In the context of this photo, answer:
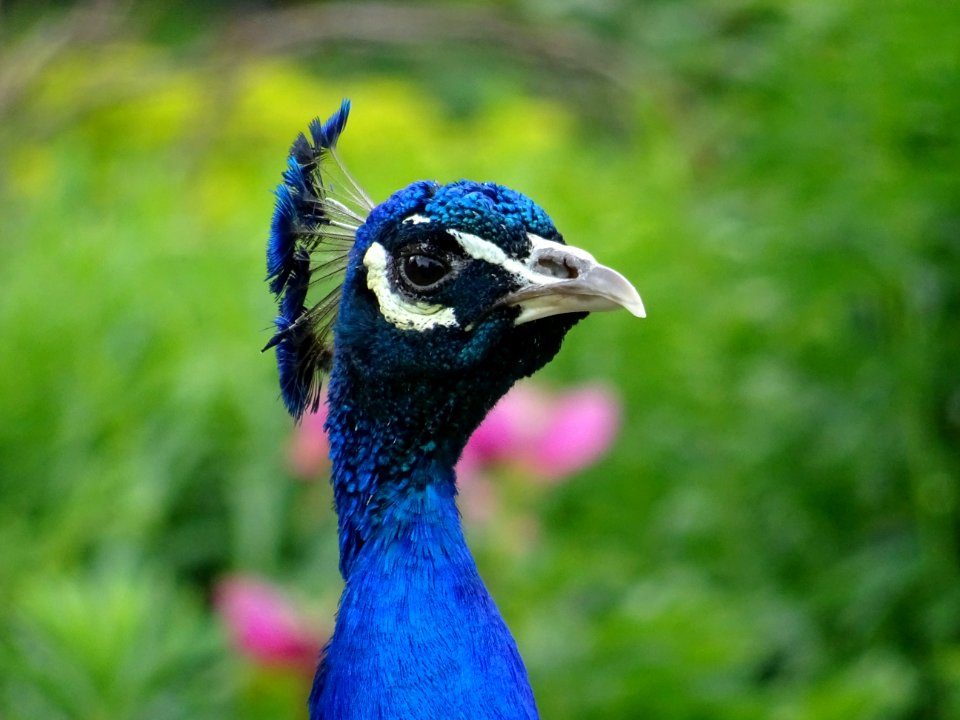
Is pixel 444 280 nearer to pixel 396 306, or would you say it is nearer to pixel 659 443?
pixel 396 306

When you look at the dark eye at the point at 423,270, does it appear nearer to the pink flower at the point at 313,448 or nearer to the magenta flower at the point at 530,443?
the magenta flower at the point at 530,443

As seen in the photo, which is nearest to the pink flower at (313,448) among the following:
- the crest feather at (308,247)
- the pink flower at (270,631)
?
the pink flower at (270,631)

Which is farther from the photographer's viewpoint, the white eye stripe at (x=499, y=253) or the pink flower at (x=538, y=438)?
the pink flower at (x=538, y=438)

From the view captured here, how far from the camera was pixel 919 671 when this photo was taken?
2.18 m

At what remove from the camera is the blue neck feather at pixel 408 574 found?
3.67 feet

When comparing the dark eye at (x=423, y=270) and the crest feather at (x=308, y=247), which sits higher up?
the crest feather at (x=308, y=247)

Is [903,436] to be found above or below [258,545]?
below

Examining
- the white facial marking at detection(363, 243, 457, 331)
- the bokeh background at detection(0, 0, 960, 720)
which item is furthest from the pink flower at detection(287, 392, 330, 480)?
the white facial marking at detection(363, 243, 457, 331)

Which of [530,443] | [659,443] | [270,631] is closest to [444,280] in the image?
[270,631]

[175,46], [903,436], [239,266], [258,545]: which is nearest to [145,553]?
[258,545]

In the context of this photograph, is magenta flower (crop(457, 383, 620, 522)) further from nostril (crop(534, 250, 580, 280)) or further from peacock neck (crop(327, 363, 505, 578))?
nostril (crop(534, 250, 580, 280))

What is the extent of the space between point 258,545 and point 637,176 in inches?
56.0

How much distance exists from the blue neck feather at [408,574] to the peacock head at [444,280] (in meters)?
0.03

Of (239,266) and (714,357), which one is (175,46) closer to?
(239,266)
